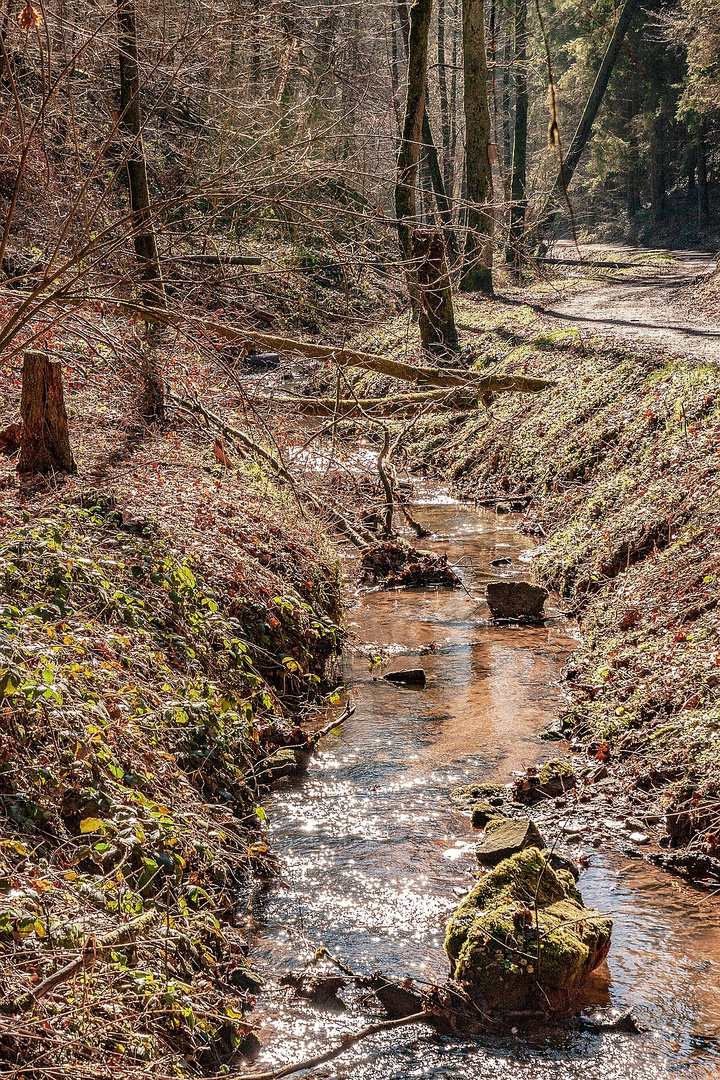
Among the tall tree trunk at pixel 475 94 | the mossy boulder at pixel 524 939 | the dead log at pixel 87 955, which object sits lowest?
the mossy boulder at pixel 524 939

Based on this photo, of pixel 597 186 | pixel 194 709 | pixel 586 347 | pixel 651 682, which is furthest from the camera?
pixel 597 186

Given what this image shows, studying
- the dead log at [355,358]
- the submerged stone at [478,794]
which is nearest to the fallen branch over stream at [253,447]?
the dead log at [355,358]

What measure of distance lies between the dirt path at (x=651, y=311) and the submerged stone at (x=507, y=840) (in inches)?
357

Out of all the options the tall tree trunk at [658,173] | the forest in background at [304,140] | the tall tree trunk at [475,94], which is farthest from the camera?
the tall tree trunk at [658,173]

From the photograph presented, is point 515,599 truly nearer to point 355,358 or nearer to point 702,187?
point 355,358

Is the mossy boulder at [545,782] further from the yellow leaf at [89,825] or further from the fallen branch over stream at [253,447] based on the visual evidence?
the fallen branch over stream at [253,447]

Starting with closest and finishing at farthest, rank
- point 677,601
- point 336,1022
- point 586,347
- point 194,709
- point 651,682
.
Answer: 1. point 336,1022
2. point 194,709
3. point 651,682
4. point 677,601
5. point 586,347

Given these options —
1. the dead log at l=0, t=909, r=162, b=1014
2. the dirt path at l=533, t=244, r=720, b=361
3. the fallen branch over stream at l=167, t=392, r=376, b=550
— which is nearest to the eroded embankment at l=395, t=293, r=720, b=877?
the dirt path at l=533, t=244, r=720, b=361

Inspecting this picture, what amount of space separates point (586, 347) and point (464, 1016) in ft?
44.8

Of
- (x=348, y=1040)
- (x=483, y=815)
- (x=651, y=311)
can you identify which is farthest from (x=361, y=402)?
(x=651, y=311)

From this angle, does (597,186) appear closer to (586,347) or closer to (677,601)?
(586,347)

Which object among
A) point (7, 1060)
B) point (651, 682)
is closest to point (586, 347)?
point (651, 682)

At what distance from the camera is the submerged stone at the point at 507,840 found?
591cm

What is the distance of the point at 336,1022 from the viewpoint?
4.77 meters
